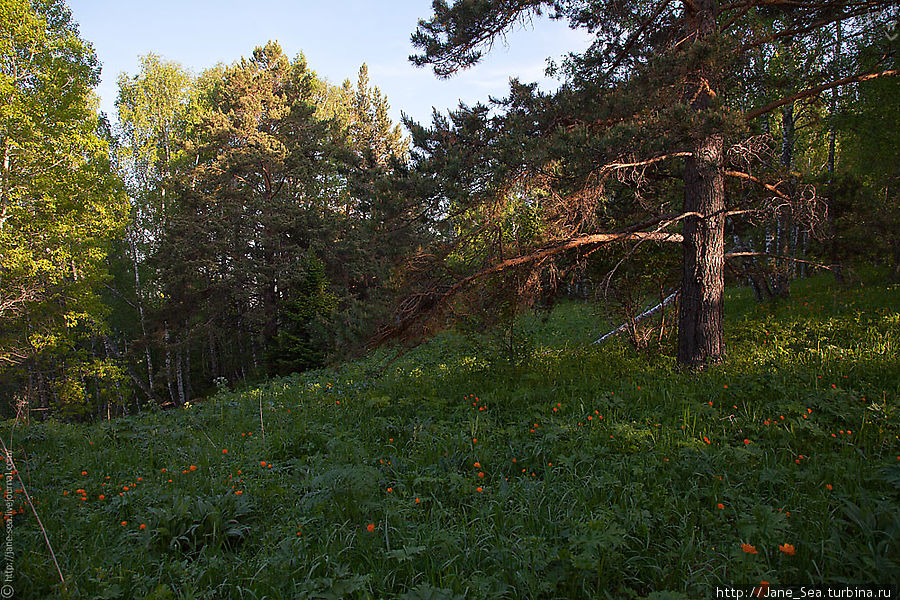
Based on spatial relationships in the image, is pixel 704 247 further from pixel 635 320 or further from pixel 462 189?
pixel 462 189

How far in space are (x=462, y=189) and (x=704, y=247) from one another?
3.43 metres

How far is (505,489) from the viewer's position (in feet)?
11.2

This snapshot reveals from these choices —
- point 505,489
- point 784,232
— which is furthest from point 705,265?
point 784,232

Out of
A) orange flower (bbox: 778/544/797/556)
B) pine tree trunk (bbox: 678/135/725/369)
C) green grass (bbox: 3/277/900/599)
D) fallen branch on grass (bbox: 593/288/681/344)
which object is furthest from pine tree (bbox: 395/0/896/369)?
orange flower (bbox: 778/544/797/556)

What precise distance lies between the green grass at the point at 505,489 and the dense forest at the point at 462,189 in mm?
1182

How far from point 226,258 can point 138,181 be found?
302 inches

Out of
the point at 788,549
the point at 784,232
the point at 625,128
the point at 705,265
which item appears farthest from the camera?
the point at 784,232

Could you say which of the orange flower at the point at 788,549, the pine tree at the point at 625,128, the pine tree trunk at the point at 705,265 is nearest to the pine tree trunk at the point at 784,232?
the pine tree at the point at 625,128

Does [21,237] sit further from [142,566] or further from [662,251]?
[662,251]

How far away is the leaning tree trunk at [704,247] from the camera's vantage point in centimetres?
614

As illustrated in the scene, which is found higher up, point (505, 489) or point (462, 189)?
point (462, 189)

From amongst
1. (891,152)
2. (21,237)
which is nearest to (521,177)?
(891,152)

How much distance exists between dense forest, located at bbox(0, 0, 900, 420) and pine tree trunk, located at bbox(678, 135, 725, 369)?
3 cm

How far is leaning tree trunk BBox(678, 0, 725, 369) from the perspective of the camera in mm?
6145
